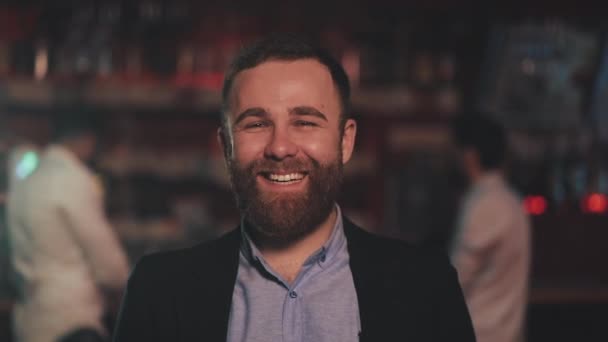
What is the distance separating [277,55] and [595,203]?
372 centimetres

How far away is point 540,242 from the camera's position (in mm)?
4656

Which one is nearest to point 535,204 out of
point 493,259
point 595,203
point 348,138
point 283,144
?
point 595,203

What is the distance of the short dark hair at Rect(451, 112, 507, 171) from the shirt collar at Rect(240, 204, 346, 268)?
1547mm

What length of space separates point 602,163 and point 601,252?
573mm

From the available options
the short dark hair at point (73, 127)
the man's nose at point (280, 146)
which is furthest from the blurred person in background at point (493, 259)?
the short dark hair at point (73, 127)

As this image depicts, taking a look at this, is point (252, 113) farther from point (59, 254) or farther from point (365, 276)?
point (59, 254)

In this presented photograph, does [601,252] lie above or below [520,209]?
below

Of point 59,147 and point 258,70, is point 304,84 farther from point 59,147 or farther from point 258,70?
point 59,147

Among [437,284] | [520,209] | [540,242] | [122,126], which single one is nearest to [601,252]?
[540,242]

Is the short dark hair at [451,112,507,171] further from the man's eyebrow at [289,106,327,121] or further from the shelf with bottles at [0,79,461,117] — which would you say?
the man's eyebrow at [289,106,327,121]

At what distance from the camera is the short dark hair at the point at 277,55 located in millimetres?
1576

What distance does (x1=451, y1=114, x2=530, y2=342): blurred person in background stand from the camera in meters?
2.89

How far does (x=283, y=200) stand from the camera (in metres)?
1.56

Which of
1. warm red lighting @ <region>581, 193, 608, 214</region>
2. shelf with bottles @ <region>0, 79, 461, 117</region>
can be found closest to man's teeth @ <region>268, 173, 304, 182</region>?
shelf with bottles @ <region>0, 79, 461, 117</region>
